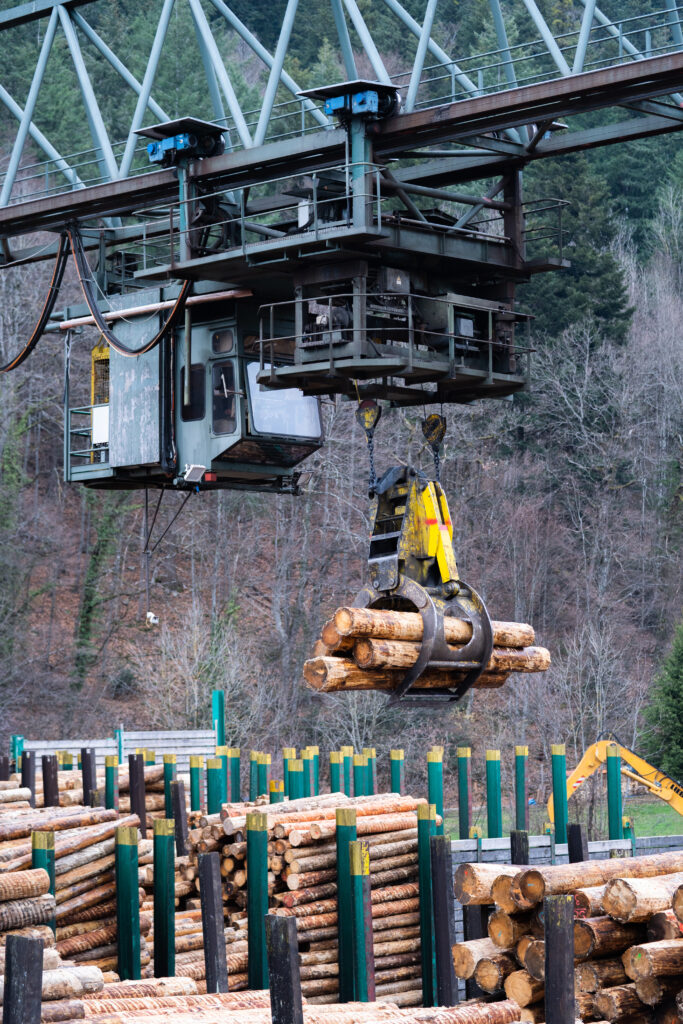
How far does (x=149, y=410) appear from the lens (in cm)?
1967

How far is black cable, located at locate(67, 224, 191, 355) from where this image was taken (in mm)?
18719

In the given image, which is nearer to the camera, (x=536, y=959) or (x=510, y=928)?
(x=536, y=959)

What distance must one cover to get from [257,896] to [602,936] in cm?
536

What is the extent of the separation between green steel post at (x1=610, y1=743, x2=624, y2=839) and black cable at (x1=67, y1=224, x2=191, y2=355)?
33.9 feet

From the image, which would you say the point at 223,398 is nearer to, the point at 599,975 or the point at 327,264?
the point at 327,264

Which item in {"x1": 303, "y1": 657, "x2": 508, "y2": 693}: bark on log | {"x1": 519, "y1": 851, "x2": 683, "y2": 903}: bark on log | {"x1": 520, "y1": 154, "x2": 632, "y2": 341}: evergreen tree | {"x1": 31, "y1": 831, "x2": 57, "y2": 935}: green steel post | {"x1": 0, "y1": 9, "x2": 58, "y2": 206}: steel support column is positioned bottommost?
{"x1": 31, "y1": 831, "x2": 57, "y2": 935}: green steel post

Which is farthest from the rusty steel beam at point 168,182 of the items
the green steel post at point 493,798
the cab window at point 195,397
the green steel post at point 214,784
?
the green steel post at point 493,798

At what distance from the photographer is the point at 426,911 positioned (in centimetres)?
1694

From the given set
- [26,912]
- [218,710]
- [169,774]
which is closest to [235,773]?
[169,774]

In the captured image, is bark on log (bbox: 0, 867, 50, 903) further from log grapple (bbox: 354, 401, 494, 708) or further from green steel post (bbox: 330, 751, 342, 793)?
green steel post (bbox: 330, 751, 342, 793)

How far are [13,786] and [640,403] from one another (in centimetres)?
3438

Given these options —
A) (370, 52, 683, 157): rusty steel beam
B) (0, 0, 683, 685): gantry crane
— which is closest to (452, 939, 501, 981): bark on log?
(0, 0, 683, 685): gantry crane

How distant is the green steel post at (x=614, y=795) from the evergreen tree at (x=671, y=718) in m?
11.6

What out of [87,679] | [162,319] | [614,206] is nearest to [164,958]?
[162,319]
